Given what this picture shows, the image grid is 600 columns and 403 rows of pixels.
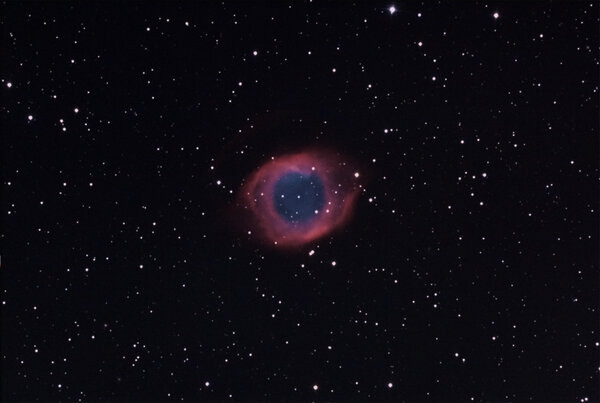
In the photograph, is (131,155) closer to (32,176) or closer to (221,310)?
(32,176)

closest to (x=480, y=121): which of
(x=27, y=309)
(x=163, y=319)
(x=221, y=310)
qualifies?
(x=221, y=310)

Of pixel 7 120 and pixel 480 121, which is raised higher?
pixel 7 120

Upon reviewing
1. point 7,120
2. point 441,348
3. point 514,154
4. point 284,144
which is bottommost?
point 441,348

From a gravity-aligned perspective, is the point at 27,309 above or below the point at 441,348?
above

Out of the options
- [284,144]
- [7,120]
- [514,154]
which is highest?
[7,120]

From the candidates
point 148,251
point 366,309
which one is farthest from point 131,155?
point 366,309

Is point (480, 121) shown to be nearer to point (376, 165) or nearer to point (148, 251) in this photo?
point (376, 165)
